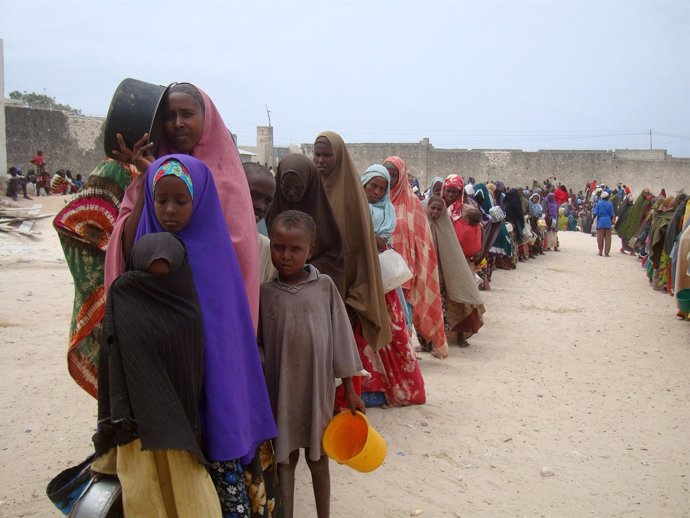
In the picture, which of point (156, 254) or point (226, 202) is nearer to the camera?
point (156, 254)

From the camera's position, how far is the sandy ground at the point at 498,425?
3.81 m

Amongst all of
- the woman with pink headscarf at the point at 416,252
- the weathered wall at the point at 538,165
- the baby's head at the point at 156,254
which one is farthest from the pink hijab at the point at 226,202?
the weathered wall at the point at 538,165

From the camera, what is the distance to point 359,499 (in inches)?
149

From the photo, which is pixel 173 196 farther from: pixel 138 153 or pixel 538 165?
pixel 538 165

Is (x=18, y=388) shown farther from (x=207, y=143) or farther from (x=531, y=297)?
(x=531, y=297)

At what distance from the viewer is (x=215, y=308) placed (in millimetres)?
2395

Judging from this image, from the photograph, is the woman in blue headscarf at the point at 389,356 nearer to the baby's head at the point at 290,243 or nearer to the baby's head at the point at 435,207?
the baby's head at the point at 435,207

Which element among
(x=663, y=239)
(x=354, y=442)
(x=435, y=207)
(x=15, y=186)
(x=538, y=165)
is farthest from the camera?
(x=538, y=165)

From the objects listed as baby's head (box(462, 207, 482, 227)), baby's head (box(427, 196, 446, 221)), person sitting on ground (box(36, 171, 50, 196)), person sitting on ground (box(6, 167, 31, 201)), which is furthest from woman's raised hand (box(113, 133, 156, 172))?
person sitting on ground (box(36, 171, 50, 196))

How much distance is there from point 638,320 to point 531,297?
2037 mm

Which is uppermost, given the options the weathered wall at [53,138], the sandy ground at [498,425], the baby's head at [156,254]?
the weathered wall at [53,138]

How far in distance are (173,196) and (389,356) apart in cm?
320

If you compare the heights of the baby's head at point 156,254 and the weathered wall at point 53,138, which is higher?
the weathered wall at point 53,138

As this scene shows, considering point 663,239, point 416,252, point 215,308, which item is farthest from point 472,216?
point 663,239
